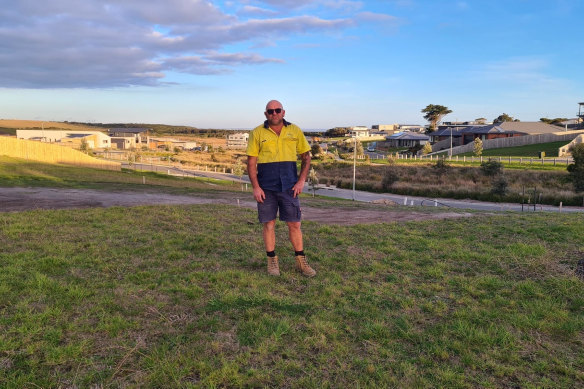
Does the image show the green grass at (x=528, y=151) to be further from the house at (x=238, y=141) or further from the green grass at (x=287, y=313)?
the house at (x=238, y=141)

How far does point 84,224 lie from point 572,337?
8.40m

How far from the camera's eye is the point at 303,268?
18.0ft

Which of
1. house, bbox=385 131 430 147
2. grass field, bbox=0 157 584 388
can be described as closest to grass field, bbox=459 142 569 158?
house, bbox=385 131 430 147

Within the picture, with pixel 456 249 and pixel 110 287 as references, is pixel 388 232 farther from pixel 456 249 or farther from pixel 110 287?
pixel 110 287

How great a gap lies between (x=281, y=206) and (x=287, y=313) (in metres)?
1.72

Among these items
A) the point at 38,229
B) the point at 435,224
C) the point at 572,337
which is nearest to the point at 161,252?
the point at 38,229

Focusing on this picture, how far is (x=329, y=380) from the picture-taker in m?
3.03

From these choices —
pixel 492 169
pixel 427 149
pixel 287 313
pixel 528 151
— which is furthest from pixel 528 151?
pixel 287 313

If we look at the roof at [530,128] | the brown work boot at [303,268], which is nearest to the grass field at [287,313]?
the brown work boot at [303,268]

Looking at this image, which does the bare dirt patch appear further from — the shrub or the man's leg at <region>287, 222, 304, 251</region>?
the shrub

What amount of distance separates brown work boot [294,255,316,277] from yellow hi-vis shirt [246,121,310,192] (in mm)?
980

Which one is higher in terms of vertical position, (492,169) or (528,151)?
(528,151)

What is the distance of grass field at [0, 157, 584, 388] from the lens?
3.11m

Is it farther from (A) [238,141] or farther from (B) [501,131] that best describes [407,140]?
(A) [238,141]
